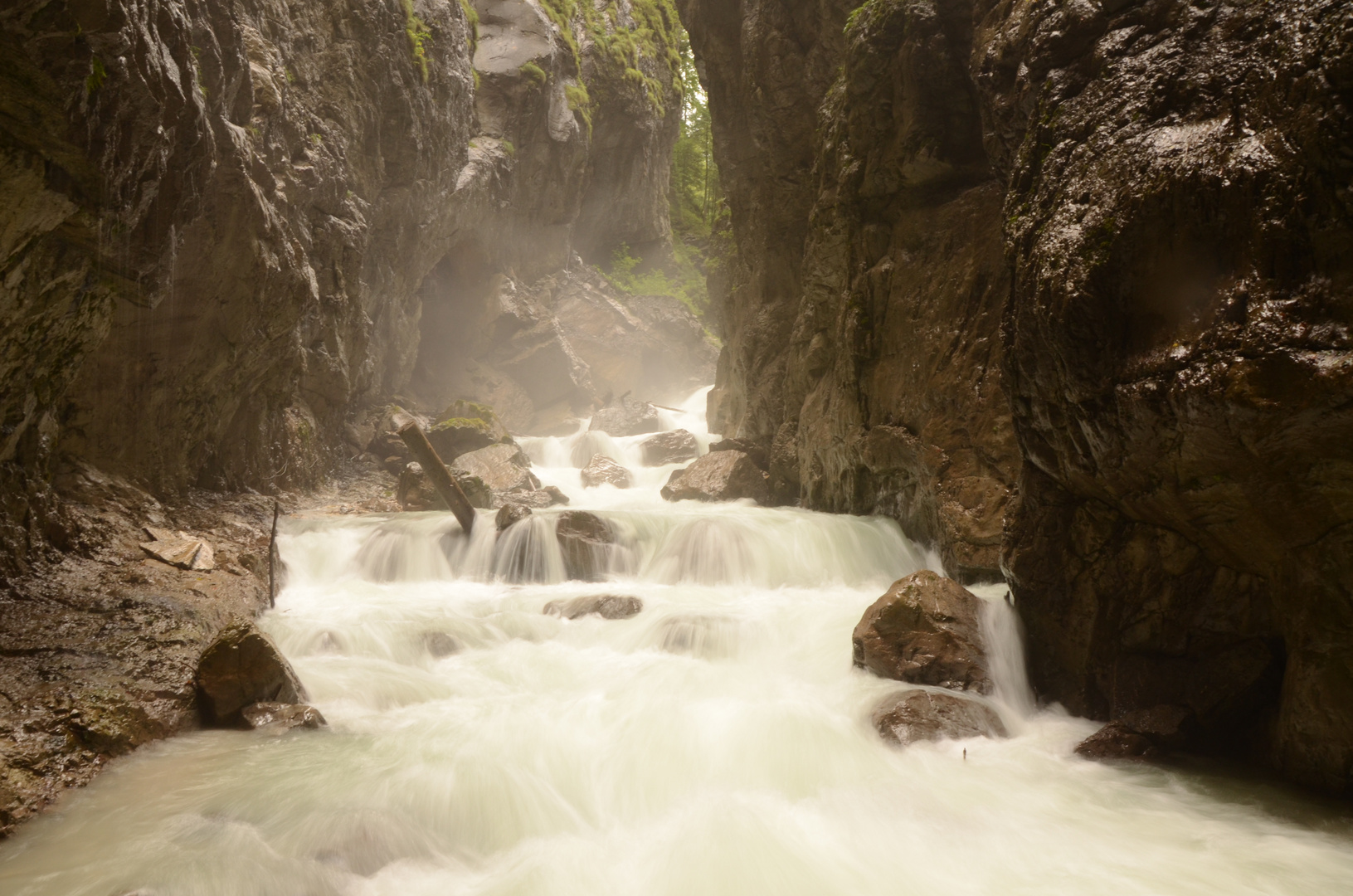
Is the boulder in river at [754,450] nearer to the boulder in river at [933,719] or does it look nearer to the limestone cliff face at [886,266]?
the limestone cliff face at [886,266]

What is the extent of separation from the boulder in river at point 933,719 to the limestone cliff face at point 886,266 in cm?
229

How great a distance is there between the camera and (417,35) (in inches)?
638

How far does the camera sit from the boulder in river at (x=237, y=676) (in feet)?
16.8

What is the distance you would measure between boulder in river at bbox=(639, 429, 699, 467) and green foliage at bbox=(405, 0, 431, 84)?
10559 millimetres

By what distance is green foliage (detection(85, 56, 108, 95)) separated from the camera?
4.45 metres

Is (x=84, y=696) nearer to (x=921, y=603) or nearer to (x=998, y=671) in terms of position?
(x=921, y=603)

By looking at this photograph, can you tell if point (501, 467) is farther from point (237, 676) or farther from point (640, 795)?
point (640, 795)

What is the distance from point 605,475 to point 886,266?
10.6 m

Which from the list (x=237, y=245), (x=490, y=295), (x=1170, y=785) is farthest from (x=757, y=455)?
(x=490, y=295)

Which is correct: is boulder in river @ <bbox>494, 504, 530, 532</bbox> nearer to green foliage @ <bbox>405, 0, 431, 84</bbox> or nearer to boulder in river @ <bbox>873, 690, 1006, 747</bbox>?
boulder in river @ <bbox>873, 690, 1006, 747</bbox>

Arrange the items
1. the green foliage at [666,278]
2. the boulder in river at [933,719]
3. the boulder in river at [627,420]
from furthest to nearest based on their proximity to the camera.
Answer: the green foliage at [666,278]
the boulder in river at [627,420]
the boulder in river at [933,719]

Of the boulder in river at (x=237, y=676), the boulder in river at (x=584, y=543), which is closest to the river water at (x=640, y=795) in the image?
the boulder in river at (x=237, y=676)

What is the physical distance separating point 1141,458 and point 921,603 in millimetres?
2340

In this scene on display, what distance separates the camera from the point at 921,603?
20.5 feet
